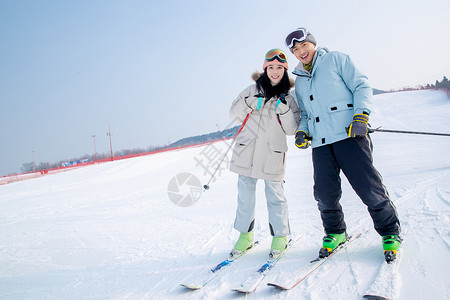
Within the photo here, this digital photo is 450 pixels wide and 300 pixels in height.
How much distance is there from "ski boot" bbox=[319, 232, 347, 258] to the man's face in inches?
60.3

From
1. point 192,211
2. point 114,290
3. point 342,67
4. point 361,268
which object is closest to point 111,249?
point 114,290

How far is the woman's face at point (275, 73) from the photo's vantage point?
242 centimetres

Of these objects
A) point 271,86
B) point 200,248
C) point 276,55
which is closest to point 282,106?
point 271,86

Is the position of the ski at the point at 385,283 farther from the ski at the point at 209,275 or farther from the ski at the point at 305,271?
the ski at the point at 209,275

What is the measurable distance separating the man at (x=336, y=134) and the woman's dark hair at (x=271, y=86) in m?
0.13

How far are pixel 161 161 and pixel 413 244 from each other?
44.5 ft

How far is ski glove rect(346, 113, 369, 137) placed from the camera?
1857mm

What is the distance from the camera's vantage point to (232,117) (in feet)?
8.62

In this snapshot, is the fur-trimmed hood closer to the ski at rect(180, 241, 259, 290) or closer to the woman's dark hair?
the woman's dark hair

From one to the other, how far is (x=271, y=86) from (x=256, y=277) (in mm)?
1646

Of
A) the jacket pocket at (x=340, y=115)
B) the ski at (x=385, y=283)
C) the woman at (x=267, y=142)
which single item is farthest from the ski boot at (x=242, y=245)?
the jacket pocket at (x=340, y=115)

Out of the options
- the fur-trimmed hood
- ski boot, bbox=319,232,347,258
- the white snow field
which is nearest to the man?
ski boot, bbox=319,232,347,258

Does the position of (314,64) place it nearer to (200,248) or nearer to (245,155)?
(245,155)

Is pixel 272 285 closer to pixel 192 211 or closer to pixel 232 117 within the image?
pixel 232 117
